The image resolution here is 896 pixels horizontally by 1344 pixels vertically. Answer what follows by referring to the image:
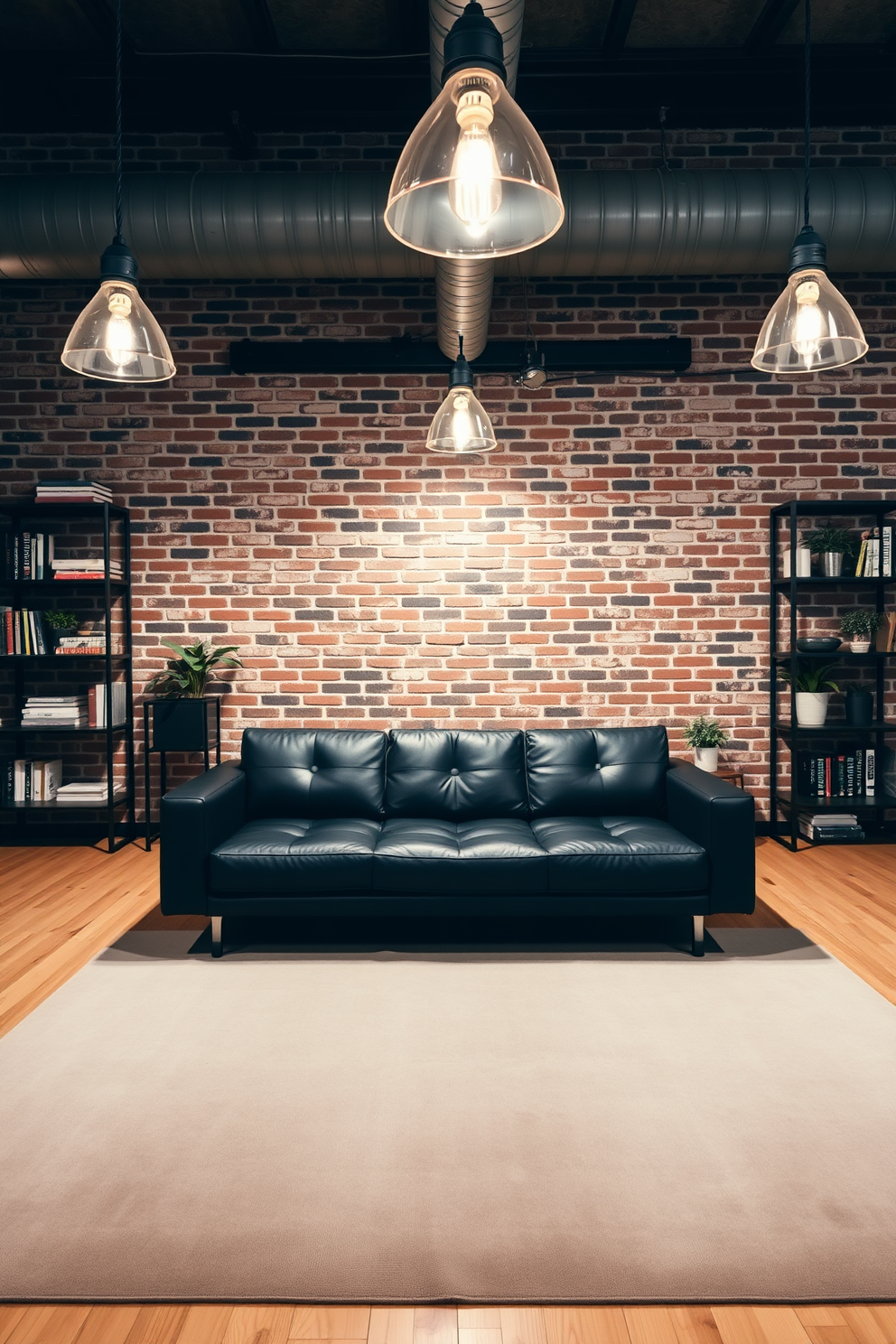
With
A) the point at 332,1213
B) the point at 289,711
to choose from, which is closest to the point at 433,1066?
the point at 332,1213

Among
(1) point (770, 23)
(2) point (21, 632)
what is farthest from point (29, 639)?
(1) point (770, 23)

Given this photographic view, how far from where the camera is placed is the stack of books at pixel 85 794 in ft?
14.4

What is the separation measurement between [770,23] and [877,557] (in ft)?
8.66

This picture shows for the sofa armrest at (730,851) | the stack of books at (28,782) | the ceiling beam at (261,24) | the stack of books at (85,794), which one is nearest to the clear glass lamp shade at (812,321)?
the sofa armrest at (730,851)

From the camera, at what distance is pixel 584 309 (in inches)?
183

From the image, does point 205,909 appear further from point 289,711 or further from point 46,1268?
point 289,711

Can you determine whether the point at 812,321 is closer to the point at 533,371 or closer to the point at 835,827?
the point at 533,371

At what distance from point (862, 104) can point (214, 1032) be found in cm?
538

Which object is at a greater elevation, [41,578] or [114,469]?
[114,469]

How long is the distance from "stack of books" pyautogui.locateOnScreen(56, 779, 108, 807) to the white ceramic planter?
4002mm

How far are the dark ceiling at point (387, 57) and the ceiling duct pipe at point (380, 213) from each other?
556 mm

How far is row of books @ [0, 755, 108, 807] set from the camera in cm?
442

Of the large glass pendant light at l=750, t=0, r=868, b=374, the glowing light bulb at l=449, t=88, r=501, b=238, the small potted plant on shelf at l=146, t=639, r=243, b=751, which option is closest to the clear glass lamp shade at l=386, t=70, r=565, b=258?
the glowing light bulb at l=449, t=88, r=501, b=238

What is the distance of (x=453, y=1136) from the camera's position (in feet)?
6.05
